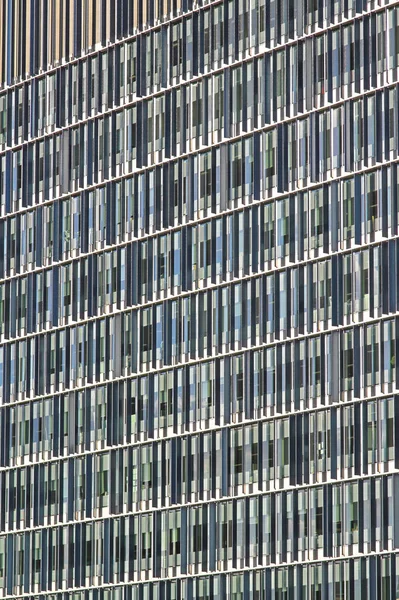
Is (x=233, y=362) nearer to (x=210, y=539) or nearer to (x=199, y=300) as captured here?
(x=199, y=300)

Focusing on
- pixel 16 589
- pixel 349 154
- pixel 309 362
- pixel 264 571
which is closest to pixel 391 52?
pixel 349 154

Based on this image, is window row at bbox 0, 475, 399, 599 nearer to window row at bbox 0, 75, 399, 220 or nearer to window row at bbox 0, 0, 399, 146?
window row at bbox 0, 75, 399, 220

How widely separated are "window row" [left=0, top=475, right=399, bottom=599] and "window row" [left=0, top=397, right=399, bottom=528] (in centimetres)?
79

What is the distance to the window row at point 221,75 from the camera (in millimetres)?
120375

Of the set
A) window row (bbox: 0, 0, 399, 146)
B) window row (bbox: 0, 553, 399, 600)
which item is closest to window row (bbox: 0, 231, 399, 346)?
window row (bbox: 0, 0, 399, 146)

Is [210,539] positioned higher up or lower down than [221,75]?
lower down

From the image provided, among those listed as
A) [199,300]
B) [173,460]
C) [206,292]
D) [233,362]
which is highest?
[206,292]

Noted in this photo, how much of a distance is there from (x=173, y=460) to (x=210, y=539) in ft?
17.4

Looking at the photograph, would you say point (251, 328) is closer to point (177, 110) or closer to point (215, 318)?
point (215, 318)

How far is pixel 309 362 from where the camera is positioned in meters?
122

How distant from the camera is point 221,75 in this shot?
129375 millimetres

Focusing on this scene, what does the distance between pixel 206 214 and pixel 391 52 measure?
1613cm

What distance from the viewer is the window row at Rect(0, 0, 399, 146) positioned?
395 feet

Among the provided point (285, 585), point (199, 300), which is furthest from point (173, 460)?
point (285, 585)
